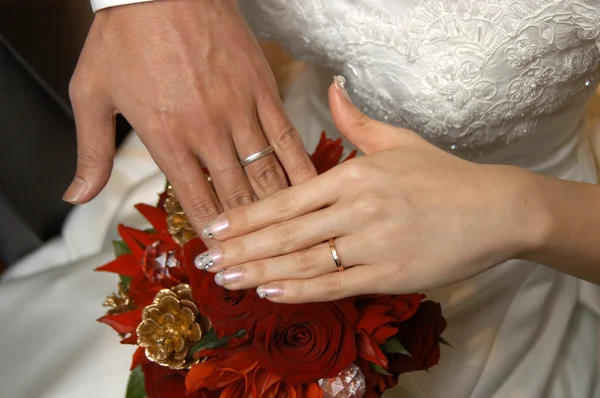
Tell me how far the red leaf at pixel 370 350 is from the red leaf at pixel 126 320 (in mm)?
264

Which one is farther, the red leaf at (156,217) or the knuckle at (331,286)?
the red leaf at (156,217)

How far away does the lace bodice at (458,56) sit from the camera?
0.70 meters

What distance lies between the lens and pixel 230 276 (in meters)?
0.59

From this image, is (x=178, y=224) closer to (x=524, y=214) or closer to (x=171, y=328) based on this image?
(x=171, y=328)

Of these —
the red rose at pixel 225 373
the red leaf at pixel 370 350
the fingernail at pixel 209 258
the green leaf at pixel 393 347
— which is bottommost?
the green leaf at pixel 393 347

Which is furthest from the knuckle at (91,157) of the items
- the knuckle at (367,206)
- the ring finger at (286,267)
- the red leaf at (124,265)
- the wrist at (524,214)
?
the wrist at (524,214)

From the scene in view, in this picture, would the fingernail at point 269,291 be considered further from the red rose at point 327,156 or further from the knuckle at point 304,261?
the red rose at point 327,156

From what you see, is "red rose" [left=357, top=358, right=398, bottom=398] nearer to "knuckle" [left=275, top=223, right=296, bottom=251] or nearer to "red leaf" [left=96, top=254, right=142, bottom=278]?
"knuckle" [left=275, top=223, right=296, bottom=251]

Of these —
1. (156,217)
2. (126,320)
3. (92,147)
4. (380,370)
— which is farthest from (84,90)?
(380,370)

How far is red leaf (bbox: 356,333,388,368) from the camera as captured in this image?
576 mm

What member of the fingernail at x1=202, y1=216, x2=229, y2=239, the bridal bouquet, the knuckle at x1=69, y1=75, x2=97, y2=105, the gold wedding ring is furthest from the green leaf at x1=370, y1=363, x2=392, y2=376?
the knuckle at x1=69, y1=75, x2=97, y2=105

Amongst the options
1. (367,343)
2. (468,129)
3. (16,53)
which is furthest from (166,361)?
(16,53)

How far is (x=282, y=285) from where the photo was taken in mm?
590

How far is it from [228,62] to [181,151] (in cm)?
13
